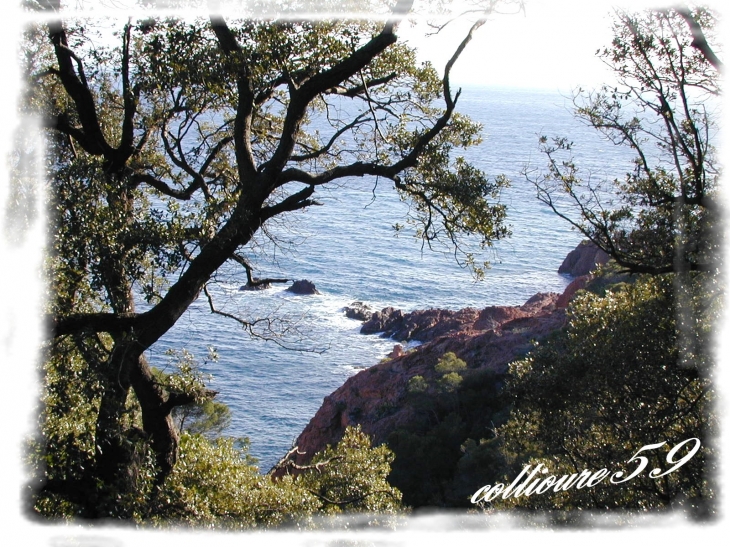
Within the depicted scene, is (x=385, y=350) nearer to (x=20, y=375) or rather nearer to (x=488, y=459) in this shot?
(x=488, y=459)

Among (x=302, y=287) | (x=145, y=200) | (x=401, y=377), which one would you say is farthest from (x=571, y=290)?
(x=145, y=200)

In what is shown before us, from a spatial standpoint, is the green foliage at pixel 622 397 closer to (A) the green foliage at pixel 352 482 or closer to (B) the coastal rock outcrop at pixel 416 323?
(A) the green foliage at pixel 352 482

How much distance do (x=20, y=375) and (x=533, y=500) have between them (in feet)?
22.6

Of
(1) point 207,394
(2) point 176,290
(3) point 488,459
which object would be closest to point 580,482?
(1) point 207,394

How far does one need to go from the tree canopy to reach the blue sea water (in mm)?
13743

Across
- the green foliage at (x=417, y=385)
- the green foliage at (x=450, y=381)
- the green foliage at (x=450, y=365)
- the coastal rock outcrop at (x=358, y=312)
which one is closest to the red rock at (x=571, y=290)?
the green foliage at (x=450, y=365)

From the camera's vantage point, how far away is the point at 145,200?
10.3 m

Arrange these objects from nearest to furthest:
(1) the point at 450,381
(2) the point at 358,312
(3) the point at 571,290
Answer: (1) the point at 450,381
(3) the point at 571,290
(2) the point at 358,312

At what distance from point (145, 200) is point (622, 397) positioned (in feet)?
23.0

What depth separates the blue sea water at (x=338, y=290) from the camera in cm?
3612

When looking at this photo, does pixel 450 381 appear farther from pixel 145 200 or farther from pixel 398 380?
pixel 145 200

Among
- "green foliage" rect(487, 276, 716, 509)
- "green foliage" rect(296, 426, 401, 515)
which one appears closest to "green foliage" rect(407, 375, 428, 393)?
"green foliage" rect(296, 426, 401, 515)

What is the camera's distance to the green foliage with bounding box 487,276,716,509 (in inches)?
325

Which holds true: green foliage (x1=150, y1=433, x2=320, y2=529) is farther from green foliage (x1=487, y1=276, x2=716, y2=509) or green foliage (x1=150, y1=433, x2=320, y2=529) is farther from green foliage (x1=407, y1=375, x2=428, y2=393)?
green foliage (x1=407, y1=375, x2=428, y2=393)
